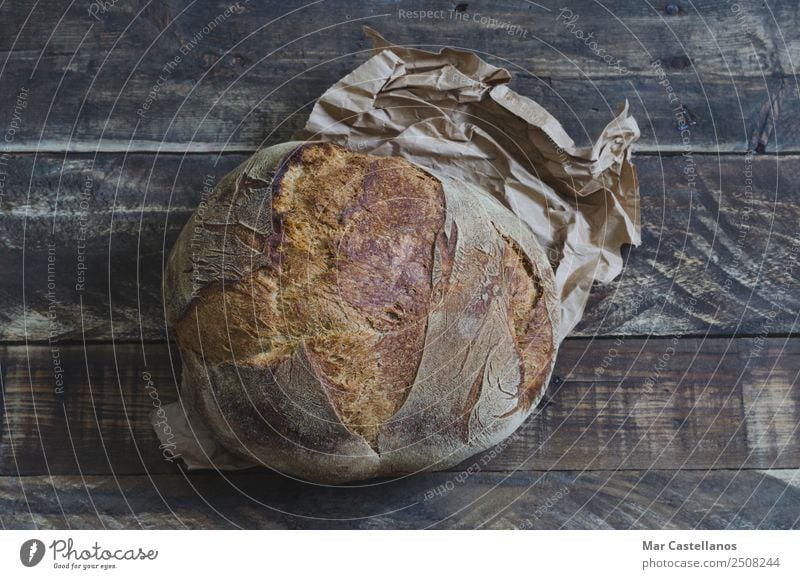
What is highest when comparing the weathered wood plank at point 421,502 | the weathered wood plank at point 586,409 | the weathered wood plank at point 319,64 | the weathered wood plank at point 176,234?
the weathered wood plank at point 319,64

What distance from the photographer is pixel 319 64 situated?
3.86 feet

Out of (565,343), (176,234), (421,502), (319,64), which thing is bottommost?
(421,502)

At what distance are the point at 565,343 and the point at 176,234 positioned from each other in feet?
2.10

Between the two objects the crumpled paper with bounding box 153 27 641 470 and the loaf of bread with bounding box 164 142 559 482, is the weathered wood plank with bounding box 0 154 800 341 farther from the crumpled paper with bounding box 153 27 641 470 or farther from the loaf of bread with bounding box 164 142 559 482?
the loaf of bread with bounding box 164 142 559 482

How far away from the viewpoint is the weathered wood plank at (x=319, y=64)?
1.17 m

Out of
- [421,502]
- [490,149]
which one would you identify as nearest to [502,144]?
[490,149]

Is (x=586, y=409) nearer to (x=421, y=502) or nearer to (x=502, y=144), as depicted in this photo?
(x=421, y=502)

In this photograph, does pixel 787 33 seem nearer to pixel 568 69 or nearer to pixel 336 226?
pixel 568 69

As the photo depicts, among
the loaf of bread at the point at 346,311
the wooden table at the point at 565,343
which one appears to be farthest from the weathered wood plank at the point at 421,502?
the loaf of bread at the point at 346,311

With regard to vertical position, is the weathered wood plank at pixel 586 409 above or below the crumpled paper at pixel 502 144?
below

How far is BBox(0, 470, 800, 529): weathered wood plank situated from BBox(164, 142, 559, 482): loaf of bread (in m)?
0.19

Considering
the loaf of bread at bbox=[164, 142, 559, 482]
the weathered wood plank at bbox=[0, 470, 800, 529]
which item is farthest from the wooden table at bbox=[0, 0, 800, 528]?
the loaf of bread at bbox=[164, 142, 559, 482]

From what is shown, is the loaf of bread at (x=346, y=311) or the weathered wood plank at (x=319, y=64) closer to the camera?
the loaf of bread at (x=346, y=311)

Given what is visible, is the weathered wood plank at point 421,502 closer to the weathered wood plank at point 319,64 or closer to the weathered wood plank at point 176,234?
the weathered wood plank at point 176,234
